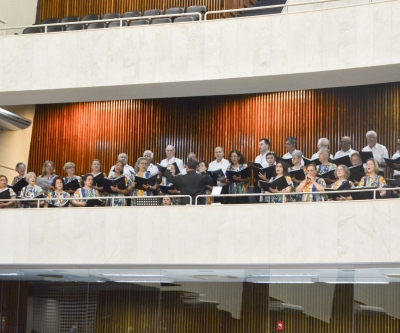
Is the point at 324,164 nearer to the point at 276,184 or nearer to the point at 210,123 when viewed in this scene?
the point at 276,184

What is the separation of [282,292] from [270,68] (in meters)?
4.04

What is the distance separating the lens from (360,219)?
12.6 m

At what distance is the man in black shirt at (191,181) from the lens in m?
13.6

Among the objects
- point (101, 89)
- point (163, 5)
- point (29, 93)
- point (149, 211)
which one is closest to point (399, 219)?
point (149, 211)

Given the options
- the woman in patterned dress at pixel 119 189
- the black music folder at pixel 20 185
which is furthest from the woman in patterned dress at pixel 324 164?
the black music folder at pixel 20 185

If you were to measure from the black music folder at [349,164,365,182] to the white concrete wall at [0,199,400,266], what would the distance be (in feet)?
1.62

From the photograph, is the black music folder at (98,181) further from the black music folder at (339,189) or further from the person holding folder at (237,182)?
the black music folder at (339,189)

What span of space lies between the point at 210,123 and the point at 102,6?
4167mm

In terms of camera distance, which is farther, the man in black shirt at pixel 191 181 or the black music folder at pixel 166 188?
the black music folder at pixel 166 188

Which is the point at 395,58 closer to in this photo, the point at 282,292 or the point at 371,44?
the point at 371,44

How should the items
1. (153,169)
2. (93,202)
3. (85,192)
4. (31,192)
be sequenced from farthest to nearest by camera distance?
(153,169)
(31,192)
(85,192)
(93,202)

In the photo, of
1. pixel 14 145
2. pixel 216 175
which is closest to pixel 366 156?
pixel 216 175

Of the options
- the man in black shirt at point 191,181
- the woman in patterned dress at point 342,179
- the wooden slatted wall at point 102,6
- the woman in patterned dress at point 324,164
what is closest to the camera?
the woman in patterned dress at point 342,179

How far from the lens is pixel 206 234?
13.5m
